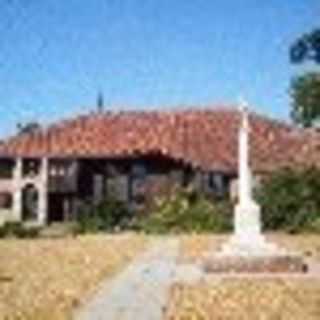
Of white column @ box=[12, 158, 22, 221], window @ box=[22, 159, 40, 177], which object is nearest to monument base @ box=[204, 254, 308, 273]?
white column @ box=[12, 158, 22, 221]

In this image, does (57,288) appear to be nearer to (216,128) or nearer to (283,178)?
(283,178)

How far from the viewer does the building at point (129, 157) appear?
62438mm

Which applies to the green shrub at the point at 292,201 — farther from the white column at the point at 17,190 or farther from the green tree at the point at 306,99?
the white column at the point at 17,190

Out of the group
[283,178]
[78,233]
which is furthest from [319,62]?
[78,233]

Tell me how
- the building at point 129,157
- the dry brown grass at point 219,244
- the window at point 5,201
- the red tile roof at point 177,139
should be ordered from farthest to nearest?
1. the window at point 5,201
2. the red tile roof at point 177,139
3. the building at point 129,157
4. the dry brown grass at point 219,244

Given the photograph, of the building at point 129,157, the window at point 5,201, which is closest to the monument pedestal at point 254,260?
the building at point 129,157

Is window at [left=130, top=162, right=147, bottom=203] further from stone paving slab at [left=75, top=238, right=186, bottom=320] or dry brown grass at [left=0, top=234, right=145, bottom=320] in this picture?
stone paving slab at [left=75, top=238, right=186, bottom=320]

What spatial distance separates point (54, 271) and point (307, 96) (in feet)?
58.4

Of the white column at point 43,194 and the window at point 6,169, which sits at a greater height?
the window at point 6,169

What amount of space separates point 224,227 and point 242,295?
25.9 metres

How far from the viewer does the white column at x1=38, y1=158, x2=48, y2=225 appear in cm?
6356

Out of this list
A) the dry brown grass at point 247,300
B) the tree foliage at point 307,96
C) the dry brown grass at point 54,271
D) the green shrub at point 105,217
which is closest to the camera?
the dry brown grass at point 247,300

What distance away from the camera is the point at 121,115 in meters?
69.4

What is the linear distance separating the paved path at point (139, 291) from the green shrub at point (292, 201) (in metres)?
14.6
